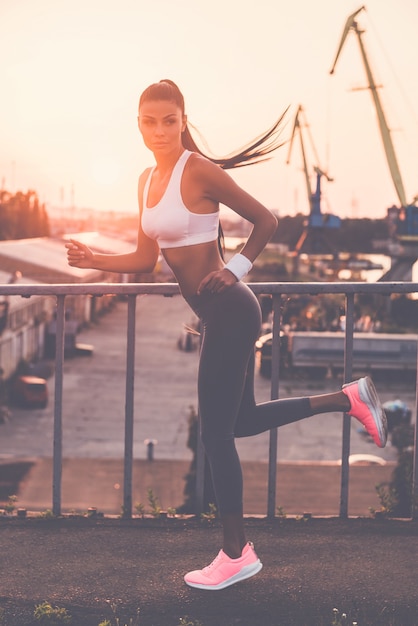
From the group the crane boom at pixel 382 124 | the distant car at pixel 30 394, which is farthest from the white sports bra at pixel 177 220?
the crane boom at pixel 382 124

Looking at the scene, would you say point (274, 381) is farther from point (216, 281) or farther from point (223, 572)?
point (216, 281)

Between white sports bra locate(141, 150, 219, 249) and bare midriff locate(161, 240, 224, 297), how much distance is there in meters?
0.03

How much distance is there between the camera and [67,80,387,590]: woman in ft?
10.5

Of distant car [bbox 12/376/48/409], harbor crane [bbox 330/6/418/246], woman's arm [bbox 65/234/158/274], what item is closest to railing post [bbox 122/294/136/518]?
woman's arm [bbox 65/234/158/274]

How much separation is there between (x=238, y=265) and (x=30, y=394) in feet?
95.4

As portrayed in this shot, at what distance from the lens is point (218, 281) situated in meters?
3.14

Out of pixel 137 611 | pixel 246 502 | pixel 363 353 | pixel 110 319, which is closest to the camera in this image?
pixel 137 611

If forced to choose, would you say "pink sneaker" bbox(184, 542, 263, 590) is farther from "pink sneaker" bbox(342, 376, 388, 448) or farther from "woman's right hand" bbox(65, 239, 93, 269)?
"woman's right hand" bbox(65, 239, 93, 269)

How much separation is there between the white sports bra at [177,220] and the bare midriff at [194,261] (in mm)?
25

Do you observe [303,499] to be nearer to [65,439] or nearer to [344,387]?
[65,439]

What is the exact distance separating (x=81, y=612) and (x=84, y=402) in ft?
98.6

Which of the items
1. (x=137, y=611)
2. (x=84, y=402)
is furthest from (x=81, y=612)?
(x=84, y=402)

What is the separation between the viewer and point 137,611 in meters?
3.16

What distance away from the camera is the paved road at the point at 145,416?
2590 cm
